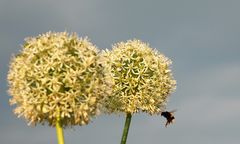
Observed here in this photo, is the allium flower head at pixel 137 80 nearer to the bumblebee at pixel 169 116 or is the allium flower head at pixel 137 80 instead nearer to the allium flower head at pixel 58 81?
the bumblebee at pixel 169 116

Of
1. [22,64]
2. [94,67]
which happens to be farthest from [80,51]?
[22,64]

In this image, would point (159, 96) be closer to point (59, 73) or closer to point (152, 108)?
point (152, 108)

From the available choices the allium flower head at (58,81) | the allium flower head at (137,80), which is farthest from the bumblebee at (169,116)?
the allium flower head at (58,81)

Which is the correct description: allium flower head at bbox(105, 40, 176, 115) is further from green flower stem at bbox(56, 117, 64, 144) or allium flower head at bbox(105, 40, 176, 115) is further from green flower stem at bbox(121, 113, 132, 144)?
green flower stem at bbox(56, 117, 64, 144)

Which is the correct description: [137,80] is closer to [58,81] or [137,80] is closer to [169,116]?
[169,116]

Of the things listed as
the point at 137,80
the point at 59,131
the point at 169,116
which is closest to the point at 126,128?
the point at 137,80

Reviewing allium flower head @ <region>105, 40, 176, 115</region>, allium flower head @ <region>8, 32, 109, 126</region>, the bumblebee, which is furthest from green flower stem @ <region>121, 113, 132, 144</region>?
allium flower head @ <region>8, 32, 109, 126</region>
